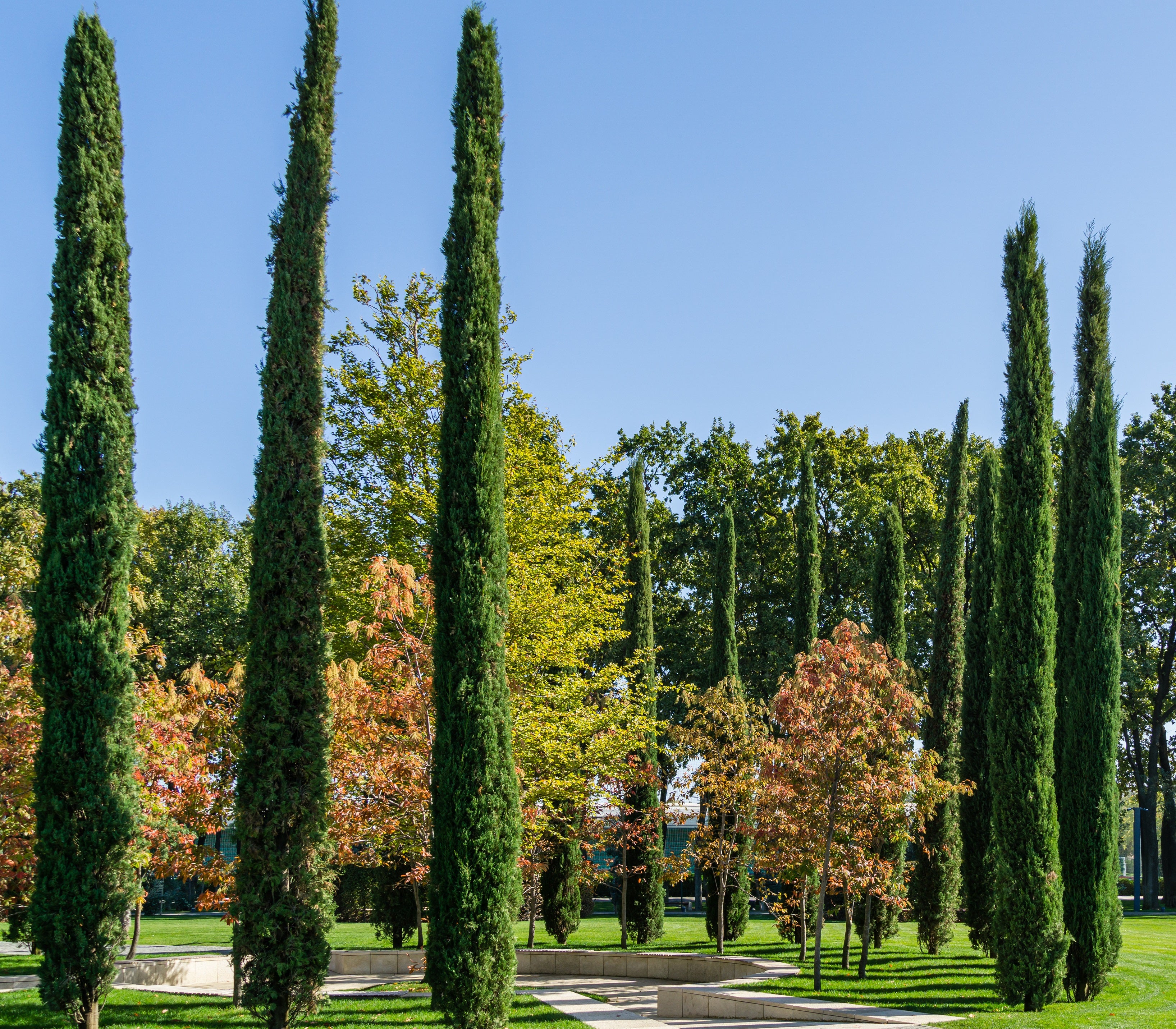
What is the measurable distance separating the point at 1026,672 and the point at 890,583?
8.84 m

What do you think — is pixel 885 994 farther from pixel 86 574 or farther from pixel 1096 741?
pixel 86 574

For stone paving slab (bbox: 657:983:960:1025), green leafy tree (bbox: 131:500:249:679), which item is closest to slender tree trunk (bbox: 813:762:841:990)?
stone paving slab (bbox: 657:983:960:1025)

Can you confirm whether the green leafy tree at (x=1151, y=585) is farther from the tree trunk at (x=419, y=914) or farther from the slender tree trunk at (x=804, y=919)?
the tree trunk at (x=419, y=914)

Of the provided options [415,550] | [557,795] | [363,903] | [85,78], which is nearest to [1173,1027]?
[557,795]

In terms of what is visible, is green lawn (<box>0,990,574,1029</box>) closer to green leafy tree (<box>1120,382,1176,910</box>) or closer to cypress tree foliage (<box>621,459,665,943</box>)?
cypress tree foliage (<box>621,459,665,943</box>)

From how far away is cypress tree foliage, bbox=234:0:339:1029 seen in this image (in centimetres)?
930

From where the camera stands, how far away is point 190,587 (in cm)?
3331

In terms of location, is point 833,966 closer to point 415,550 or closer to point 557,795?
point 557,795

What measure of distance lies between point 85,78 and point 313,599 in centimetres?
600

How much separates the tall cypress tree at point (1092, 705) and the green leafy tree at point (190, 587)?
2351cm

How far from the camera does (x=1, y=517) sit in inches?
1121

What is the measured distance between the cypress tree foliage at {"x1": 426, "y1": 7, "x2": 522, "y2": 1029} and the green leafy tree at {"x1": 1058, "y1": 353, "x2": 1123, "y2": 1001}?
7.55 meters

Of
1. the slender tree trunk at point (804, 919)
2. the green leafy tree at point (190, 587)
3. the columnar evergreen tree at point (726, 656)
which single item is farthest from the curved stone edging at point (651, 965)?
the green leafy tree at point (190, 587)

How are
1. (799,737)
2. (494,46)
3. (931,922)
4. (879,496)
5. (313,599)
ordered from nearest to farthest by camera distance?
(313,599) → (494,46) → (799,737) → (931,922) → (879,496)
